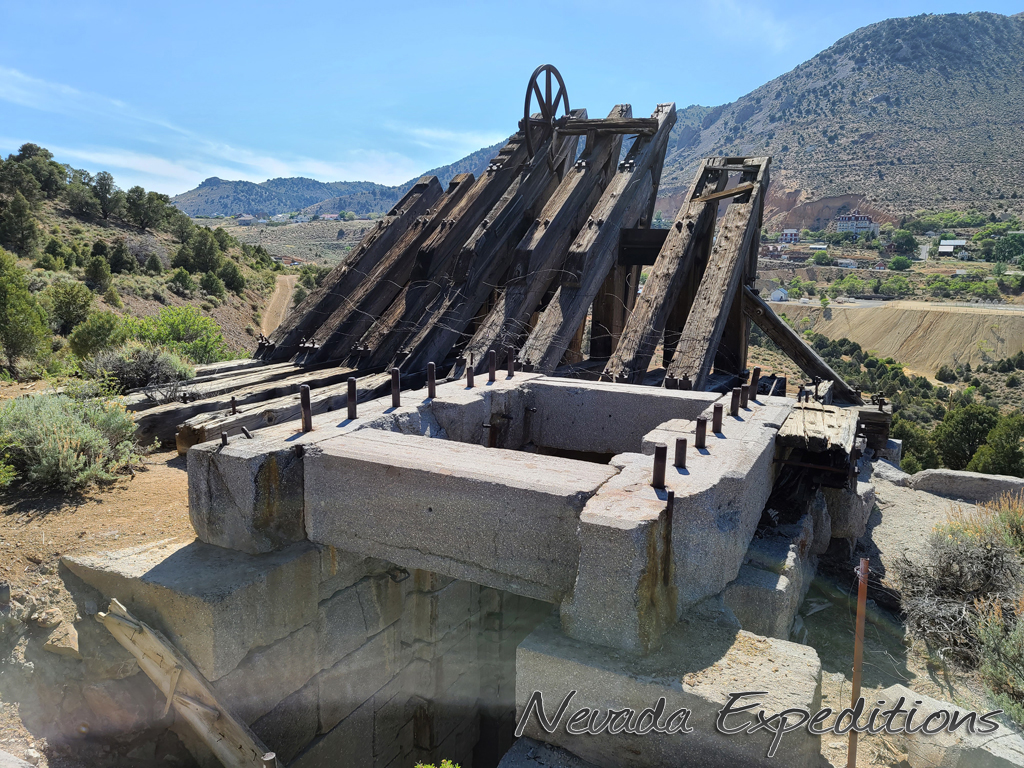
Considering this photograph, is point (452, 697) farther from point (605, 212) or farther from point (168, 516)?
point (605, 212)

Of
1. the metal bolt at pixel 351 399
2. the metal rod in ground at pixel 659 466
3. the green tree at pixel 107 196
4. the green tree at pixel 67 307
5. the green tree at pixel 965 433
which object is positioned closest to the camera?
the metal rod in ground at pixel 659 466

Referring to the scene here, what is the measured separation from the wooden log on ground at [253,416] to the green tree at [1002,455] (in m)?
14.8

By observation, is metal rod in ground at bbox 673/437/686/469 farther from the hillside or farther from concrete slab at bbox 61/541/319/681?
the hillside

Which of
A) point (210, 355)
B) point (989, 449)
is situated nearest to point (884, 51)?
point (989, 449)

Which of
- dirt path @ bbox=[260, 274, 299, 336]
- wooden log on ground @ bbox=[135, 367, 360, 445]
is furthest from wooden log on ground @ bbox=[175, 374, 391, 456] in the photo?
dirt path @ bbox=[260, 274, 299, 336]

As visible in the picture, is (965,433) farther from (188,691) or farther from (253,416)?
(188,691)

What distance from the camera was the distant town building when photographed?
310ft

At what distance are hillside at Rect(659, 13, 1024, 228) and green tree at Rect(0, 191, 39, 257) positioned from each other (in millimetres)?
97706

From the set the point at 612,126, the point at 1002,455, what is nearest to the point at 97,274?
the point at 612,126

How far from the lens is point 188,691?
3469 mm

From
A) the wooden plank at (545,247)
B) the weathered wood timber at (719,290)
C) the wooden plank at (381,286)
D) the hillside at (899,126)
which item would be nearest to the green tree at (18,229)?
the wooden plank at (381,286)

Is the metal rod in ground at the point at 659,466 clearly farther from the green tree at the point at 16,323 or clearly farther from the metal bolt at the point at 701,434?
the green tree at the point at 16,323

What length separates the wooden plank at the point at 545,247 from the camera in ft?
25.4

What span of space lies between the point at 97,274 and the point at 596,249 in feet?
68.8
